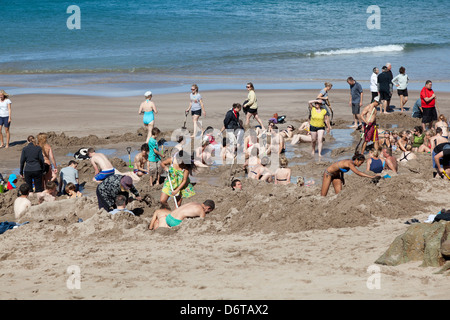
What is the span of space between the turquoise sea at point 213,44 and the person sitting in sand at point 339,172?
15.4 metres

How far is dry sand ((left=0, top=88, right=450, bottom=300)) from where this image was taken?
6.25m

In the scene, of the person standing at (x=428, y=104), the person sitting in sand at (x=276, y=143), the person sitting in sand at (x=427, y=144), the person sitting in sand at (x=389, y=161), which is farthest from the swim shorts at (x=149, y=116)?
the person standing at (x=428, y=104)

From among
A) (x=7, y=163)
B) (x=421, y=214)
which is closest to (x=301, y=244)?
(x=421, y=214)

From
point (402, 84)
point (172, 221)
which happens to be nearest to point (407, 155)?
point (172, 221)

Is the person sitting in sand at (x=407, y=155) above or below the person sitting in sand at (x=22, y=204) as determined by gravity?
above

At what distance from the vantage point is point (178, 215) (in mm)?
9008

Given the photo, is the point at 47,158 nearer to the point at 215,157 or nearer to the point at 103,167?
the point at 103,167

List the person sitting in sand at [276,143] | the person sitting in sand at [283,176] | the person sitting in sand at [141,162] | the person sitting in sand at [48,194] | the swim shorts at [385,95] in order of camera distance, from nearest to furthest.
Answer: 1. the person sitting in sand at [48,194]
2. the person sitting in sand at [283,176]
3. the person sitting in sand at [141,162]
4. the person sitting in sand at [276,143]
5. the swim shorts at [385,95]

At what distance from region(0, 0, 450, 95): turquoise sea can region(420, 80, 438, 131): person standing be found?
9.37 metres

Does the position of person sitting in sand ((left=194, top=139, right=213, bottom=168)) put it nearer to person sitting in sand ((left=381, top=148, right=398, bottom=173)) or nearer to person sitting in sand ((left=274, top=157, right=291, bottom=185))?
person sitting in sand ((left=274, top=157, right=291, bottom=185))

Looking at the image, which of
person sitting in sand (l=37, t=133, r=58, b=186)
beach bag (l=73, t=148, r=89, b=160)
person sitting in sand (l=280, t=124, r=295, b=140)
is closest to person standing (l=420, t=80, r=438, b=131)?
person sitting in sand (l=280, t=124, r=295, b=140)

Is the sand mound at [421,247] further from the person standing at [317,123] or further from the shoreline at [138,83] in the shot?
the shoreline at [138,83]

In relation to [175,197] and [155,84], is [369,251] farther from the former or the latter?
[155,84]

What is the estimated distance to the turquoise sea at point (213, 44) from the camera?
2906cm
